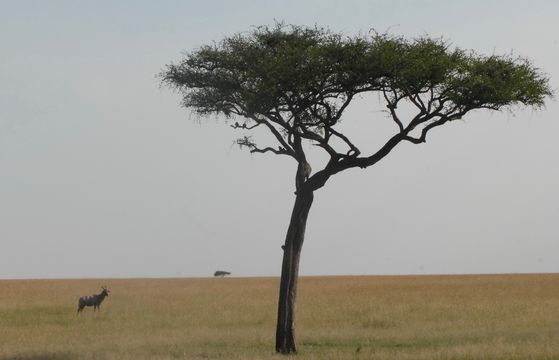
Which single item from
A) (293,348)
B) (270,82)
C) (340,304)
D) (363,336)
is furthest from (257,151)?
(340,304)

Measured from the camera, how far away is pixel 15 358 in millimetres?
26938

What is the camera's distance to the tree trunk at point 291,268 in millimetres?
27061

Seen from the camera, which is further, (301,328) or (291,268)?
(301,328)

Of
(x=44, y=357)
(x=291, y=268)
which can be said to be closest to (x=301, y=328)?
(x=291, y=268)

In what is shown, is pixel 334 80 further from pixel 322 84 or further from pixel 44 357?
pixel 44 357

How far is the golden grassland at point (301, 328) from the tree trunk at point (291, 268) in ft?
2.17

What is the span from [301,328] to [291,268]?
10.2m

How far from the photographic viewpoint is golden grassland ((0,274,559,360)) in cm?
2686

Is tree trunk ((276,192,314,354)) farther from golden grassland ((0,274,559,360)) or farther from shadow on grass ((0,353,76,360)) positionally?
shadow on grass ((0,353,76,360))

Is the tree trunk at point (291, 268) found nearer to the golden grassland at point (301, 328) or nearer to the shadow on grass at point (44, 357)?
the golden grassland at point (301, 328)

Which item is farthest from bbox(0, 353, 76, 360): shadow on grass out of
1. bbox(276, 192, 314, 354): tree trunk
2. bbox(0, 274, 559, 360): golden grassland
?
bbox(276, 192, 314, 354): tree trunk

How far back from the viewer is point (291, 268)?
27.2 metres

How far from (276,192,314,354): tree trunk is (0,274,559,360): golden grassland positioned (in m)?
0.66

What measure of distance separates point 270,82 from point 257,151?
10.3 feet
